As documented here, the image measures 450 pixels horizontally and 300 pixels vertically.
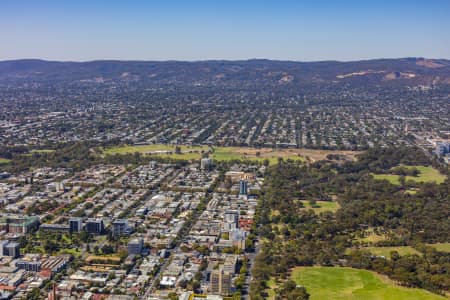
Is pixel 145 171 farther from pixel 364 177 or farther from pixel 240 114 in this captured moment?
pixel 240 114

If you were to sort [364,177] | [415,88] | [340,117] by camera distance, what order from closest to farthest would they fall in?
[364,177] → [340,117] → [415,88]

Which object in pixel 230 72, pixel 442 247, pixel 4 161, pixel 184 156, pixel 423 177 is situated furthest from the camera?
pixel 230 72

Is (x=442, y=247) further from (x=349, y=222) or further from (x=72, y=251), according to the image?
(x=72, y=251)

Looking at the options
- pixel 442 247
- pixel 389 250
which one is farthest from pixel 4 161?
pixel 442 247

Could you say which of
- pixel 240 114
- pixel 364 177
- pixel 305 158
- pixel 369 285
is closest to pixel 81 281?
pixel 369 285

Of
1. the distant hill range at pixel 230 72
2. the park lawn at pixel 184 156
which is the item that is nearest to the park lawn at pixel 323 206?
the park lawn at pixel 184 156

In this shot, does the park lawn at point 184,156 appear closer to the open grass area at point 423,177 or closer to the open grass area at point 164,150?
the open grass area at point 164,150

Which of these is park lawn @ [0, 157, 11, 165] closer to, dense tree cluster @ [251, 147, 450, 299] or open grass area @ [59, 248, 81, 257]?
open grass area @ [59, 248, 81, 257]
